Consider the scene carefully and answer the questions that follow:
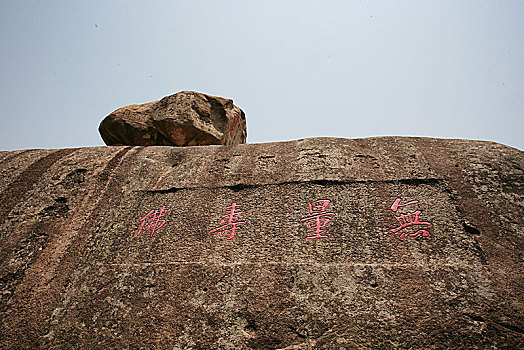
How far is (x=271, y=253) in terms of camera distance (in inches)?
91.3

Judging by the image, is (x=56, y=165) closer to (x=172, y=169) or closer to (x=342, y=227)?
(x=172, y=169)

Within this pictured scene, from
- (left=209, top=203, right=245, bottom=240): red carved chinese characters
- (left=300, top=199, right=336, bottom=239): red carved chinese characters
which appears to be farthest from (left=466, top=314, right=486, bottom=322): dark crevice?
(left=209, top=203, right=245, bottom=240): red carved chinese characters

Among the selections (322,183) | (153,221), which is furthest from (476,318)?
(153,221)

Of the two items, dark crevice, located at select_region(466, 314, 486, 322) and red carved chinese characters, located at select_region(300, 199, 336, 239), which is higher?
red carved chinese characters, located at select_region(300, 199, 336, 239)

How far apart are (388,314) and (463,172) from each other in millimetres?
1630

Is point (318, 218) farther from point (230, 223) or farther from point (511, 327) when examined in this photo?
point (511, 327)

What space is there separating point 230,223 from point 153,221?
700 millimetres

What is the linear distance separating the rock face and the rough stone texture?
1.70 meters

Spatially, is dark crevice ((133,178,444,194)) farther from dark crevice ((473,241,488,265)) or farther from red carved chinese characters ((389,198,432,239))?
dark crevice ((473,241,488,265))

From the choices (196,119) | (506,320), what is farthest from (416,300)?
(196,119)

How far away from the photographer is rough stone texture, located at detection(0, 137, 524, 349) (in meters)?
1.89

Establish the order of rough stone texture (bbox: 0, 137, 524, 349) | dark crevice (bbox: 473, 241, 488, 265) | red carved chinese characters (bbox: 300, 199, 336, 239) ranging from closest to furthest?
1. rough stone texture (bbox: 0, 137, 524, 349)
2. dark crevice (bbox: 473, 241, 488, 265)
3. red carved chinese characters (bbox: 300, 199, 336, 239)

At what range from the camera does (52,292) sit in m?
2.30

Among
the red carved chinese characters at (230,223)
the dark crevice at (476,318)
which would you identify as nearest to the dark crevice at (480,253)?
the dark crevice at (476,318)
